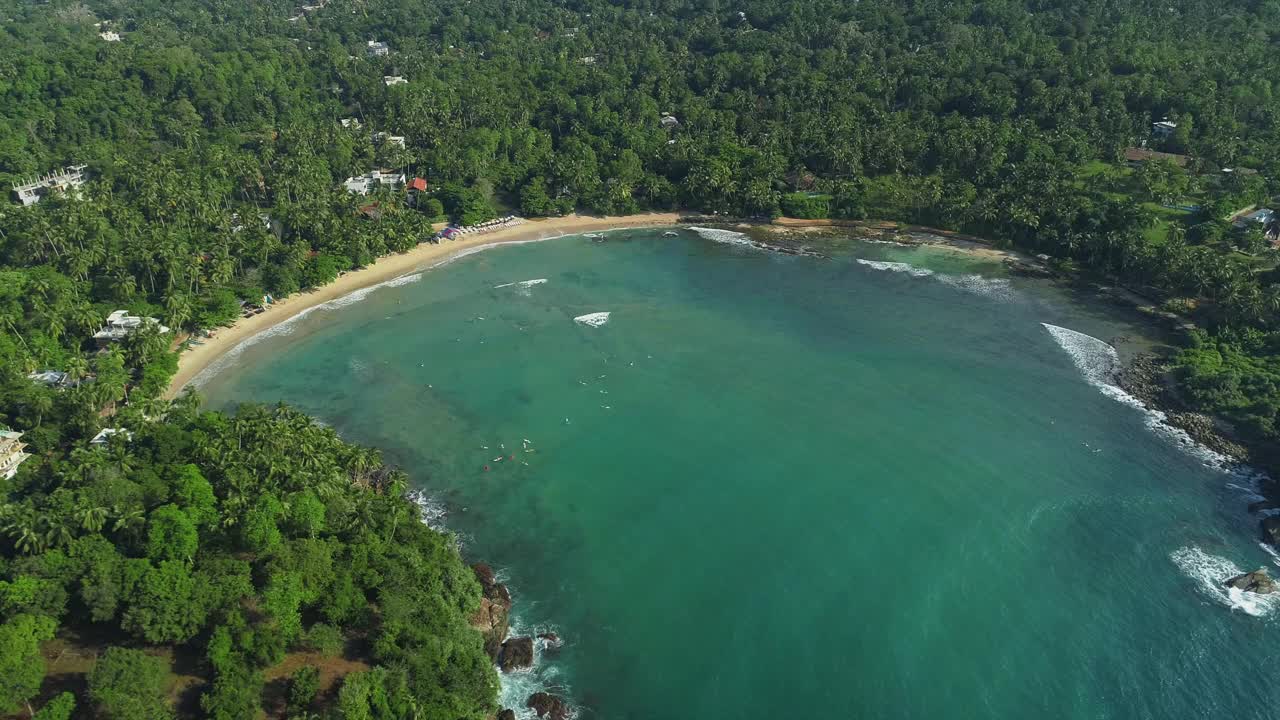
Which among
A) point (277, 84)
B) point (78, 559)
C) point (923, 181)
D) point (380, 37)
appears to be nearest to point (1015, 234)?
point (923, 181)

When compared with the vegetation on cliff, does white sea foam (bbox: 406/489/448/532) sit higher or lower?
lower

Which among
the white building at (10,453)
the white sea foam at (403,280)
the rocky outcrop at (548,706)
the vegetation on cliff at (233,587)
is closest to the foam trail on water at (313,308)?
the white sea foam at (403,280)

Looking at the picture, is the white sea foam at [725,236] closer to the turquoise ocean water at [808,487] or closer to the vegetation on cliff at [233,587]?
the turquoise ocean water at [808,487]

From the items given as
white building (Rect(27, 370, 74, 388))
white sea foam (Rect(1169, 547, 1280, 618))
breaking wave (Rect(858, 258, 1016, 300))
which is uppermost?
white building (Rect(27, 370, 74, 388))

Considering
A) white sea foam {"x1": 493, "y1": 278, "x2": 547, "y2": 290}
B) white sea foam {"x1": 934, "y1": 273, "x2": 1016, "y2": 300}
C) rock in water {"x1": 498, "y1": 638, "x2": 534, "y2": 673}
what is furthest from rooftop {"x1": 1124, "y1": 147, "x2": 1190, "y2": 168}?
rock in water {"x1": 498, "y1": 638, "x2": 534, "y2": 673}

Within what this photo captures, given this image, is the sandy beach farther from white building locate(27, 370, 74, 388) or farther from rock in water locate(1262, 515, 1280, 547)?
rock in water locate(1262, 515, 1280, 547)

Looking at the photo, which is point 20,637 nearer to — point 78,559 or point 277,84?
point 78,559
